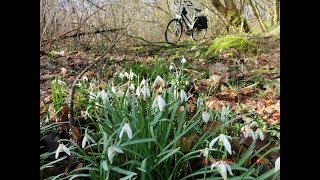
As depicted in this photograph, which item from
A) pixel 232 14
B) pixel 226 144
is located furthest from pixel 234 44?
pixel 226 144

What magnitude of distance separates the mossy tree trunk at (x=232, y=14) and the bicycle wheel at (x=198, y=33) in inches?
7.0

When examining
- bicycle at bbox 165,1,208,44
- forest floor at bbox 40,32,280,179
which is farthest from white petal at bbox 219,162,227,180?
bicycle at bbox 165,1,208,44

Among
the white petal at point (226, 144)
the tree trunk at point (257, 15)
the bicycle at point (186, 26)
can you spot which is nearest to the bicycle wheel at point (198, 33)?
the bicycle at point (186, 26)

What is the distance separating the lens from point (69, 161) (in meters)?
0.98

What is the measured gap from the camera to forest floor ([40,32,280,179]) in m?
1.60

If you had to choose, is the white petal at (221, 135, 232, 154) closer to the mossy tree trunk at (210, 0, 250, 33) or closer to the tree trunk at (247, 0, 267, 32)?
the mossy tree trunk at (210, 0, 250, 33)

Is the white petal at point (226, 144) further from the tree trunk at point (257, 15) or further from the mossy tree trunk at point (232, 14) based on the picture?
the tree trunk at point (257, 15)

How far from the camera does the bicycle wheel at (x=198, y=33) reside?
6.55 ft

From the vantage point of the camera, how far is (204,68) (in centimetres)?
203

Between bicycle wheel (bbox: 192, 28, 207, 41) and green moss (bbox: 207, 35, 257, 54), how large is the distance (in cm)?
15

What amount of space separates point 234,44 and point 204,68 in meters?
0.50

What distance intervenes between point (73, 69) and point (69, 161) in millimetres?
1187

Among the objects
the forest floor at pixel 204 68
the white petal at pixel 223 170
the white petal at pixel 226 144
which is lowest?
the white petal at pixel 223 170
